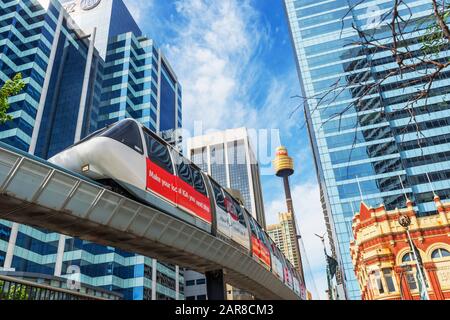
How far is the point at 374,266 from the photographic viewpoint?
40406mm

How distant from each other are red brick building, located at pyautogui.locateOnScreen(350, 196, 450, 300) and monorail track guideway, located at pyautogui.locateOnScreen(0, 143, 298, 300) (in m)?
24.8

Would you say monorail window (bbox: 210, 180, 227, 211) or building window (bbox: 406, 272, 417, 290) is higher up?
monorail window (bbox: 210, 180, 227, 211)

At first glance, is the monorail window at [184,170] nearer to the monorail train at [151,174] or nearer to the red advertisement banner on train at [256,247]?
the monorail train at [151,174]

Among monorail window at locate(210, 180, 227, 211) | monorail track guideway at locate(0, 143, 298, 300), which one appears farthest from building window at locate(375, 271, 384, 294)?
monorail window at locate(210, 180, 227, 211)

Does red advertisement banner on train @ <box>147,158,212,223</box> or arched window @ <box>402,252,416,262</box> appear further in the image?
arched window @ <box>402,252,416,262</box>

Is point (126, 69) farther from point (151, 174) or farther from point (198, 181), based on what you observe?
point (151, 174)

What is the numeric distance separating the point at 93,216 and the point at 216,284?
37.4 ft

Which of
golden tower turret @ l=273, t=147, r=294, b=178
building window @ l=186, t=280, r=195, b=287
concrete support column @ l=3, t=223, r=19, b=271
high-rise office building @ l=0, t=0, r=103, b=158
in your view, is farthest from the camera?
golden tower turret @ l=273, t=147, r=294, b=178

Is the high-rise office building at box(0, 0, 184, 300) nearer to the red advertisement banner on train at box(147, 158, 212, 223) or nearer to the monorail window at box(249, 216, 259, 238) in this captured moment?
the monorail window at box(249, 216, 259, 238)

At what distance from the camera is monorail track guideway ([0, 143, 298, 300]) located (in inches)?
480

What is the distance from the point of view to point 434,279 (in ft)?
121
